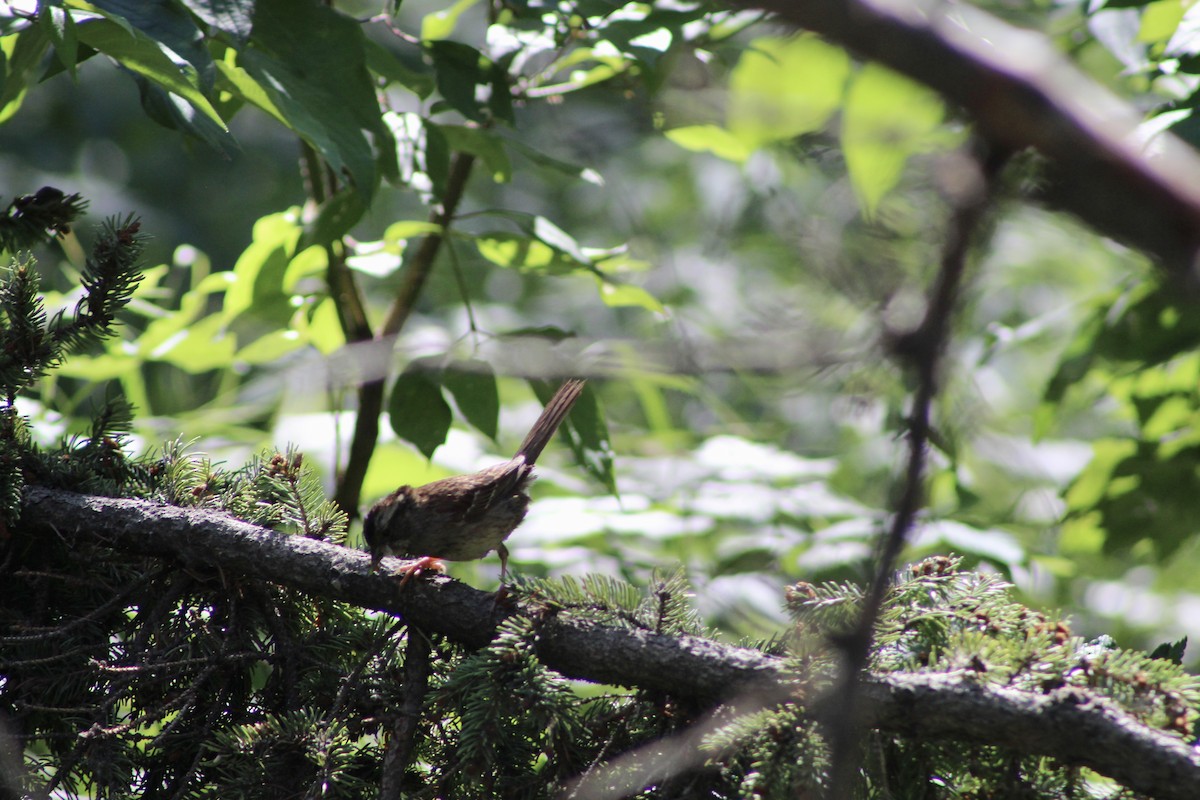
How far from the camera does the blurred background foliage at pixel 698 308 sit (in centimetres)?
97

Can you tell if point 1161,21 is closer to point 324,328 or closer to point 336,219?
point 336,219

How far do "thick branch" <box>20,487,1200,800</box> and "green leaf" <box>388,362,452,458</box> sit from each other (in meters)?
0.63

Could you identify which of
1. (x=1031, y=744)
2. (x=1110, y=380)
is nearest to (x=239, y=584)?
(x=1031, y=744)

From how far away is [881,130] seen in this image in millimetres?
1009

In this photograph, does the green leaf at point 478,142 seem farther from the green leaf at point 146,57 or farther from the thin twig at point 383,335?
the green leaf at point 146,57

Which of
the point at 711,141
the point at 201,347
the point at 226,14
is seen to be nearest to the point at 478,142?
the point at 711,141

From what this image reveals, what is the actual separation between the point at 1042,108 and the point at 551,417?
80.9 inches

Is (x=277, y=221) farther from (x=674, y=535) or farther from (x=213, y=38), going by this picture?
(x=674, y=535)

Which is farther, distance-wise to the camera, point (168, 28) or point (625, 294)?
point (625, 294)

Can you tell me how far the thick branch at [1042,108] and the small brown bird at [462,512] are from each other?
84.5 inches

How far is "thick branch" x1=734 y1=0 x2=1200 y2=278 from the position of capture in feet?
2.29

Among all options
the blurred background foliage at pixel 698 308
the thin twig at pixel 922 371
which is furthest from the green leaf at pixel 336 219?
the thin twig at pixel 922 371

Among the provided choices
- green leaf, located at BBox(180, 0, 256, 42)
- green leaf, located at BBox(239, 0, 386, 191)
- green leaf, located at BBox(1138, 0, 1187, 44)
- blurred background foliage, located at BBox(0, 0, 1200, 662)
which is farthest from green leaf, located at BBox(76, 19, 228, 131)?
green leaf, located at BBox(1138, 0, 1187, 44)

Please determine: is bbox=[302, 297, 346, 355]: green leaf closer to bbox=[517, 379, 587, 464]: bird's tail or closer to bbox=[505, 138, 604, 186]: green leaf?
bbox=[517, 379, 587, 464]: bird's tail
